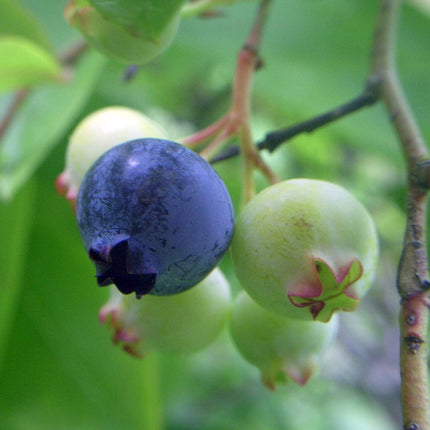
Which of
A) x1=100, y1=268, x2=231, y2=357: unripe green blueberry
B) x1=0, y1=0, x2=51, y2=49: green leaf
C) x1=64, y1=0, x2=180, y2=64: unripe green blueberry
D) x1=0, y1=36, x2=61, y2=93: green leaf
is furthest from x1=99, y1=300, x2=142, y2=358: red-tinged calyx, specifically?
x1=0, y1=0, x2=51, y2=49: green leaf

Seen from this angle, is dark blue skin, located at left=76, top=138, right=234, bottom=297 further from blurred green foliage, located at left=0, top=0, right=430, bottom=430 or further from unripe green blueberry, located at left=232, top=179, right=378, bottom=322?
blurred green foliage, located at left=0, top=0, right=430, bottom=430

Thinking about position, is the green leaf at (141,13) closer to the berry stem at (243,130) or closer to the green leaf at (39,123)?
the berry stem at (243,130)

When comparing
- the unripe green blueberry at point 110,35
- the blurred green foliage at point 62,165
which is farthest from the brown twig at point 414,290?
the blurred green foliage at point 62,165

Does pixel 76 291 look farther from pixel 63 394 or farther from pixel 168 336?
pixel 168 336

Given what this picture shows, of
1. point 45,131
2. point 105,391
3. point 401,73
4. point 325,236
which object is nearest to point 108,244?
point 325,236

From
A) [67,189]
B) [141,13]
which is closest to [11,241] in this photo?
[67,189]

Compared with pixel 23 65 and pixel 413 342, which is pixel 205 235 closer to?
pixel 413 342
